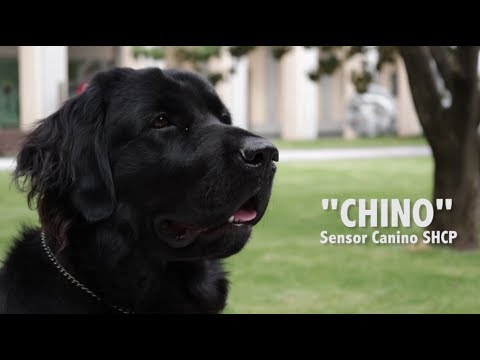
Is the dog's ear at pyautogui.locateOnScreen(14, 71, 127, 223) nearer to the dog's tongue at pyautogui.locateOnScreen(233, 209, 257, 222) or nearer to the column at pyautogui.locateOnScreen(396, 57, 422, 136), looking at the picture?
the dog's tongue at pyautogui.locateOnScreen(233, 209, 257, 222)

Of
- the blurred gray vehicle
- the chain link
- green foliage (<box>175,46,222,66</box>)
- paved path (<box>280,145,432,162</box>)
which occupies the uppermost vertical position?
green foliage (<box>175,46,222,66</box>)

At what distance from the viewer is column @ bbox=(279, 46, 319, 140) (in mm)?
26781

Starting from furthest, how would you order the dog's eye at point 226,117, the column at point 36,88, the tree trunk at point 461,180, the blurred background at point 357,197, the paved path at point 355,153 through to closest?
the paved path at point 355,153, the column at point 36,88, the tree trunk at point 461,180, the blurred background at point 357,197, the dog's eye at point 226,117

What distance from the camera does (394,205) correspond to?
4723 mm

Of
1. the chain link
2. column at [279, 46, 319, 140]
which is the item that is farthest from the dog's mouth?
column at [279, 46, 319, 140]

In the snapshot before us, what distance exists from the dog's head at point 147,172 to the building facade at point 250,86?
40 centimetres

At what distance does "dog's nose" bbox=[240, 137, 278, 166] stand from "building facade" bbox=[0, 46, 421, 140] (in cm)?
112

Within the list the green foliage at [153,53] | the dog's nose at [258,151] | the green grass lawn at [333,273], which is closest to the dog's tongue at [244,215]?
the dog's nose at [258,151]

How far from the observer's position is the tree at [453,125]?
7.05m

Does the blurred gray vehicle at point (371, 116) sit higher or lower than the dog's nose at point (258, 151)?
lower

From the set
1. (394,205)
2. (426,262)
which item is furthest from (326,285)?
(394,205)

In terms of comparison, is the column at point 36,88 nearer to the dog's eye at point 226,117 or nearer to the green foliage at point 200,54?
the green foliage at point 200,54

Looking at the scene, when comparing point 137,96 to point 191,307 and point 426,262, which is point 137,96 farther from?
point 426,262

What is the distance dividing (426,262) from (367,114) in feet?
67.8
